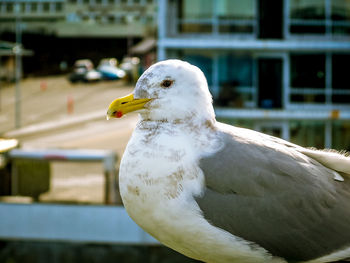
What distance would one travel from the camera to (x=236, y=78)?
1072 centimetres

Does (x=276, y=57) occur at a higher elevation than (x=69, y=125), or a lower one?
higher

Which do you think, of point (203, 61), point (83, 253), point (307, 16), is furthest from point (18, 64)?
point (83, 253)

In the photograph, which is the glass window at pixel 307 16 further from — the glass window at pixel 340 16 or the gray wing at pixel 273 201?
the gray wing at pixel 273 201

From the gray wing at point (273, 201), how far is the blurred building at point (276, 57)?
8.67m

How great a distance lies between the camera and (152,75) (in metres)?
1.59

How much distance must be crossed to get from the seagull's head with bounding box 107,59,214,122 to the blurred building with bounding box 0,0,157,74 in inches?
469

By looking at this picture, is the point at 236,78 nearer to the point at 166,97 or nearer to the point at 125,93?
the point at 125,93

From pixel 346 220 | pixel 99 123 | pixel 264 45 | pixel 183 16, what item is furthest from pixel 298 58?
pixel 346 220

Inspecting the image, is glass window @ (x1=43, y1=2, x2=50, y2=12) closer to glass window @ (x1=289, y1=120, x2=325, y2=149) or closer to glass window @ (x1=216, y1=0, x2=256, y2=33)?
glass window @ (x1=216, y1=0, x2=256, y2=33)

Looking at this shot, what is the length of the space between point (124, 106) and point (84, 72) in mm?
12800

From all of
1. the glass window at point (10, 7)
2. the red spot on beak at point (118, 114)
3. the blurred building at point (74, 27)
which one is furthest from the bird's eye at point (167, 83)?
the glass window at point (10, 7)

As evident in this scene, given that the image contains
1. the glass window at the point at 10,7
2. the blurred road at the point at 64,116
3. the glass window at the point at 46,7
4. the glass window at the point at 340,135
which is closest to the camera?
the glass window at the point at 340,135

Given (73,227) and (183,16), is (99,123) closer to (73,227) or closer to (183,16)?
(183,16)

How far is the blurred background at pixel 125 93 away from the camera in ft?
27.5
